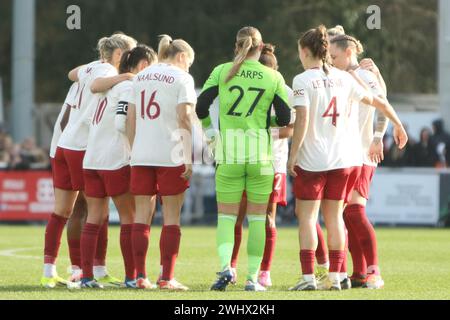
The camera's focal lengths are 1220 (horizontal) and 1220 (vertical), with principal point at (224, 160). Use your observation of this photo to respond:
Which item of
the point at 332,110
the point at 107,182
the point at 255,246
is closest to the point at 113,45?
the point at 107,182

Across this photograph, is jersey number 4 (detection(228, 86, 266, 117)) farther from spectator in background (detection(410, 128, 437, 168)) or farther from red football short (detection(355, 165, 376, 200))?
spectator in background (detection(410, 128, 437, 168))

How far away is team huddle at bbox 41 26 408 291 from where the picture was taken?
33.6 ft

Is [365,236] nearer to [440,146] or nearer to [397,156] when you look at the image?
[397,156]

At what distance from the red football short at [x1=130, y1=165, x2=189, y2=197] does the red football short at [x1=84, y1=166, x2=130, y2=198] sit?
0.21 meters

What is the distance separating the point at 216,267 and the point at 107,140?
3098mm

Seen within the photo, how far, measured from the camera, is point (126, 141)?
35.4ft

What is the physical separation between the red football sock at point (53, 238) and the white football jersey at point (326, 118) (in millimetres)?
Result: 2304

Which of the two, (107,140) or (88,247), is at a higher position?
(107,140)

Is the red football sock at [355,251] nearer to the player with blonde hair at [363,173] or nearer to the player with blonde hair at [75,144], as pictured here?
the player with blonde hair at [363,173]

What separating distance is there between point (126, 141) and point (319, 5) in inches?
1093

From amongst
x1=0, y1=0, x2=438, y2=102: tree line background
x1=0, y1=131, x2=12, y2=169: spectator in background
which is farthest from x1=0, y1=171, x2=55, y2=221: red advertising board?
x1=0, y1=0, x2=438, y2=102: tree line background

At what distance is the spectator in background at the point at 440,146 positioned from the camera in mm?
24547

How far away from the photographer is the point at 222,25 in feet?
123
